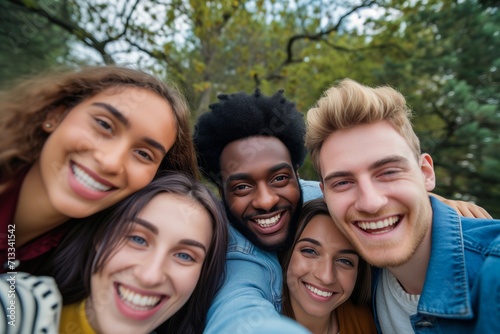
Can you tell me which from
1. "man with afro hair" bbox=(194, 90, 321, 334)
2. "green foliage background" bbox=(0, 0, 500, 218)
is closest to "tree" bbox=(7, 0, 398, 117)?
"green foliage background" bbox=(0, 0, 500, 218)

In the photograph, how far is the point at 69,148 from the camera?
1640 mm

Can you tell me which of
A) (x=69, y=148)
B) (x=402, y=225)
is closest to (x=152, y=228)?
(x=69, y=148)

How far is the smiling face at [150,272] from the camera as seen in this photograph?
166 centimetres

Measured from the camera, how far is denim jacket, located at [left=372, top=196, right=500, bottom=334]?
1613 millimetres

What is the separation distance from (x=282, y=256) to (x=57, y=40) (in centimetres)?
609

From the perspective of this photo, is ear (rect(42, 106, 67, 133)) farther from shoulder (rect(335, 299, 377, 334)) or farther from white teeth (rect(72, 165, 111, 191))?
shoulder (rect(335, 299, 377, 334))

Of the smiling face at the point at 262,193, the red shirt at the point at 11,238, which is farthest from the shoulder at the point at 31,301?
the smiling face at the point at 262,193

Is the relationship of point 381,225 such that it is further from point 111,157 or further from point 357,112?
point 111,157

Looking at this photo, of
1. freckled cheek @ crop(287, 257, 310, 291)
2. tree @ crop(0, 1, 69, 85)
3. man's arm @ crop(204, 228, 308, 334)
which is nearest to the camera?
man's arm @ crop(204, 228, 308, 334)

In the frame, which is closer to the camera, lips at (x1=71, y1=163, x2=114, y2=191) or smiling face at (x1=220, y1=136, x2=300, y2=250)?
lips at (x1=71, y1=163, x2=114, y2=191)

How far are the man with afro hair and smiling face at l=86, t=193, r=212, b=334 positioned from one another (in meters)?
0.29

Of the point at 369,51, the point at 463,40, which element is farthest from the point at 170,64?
the point at 463,40

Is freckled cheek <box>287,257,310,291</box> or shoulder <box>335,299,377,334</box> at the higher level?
freckled cheek <box>287,257,310,291</box>

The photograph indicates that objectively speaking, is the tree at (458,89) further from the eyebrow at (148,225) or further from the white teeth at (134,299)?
the white teeth at (134,299)
